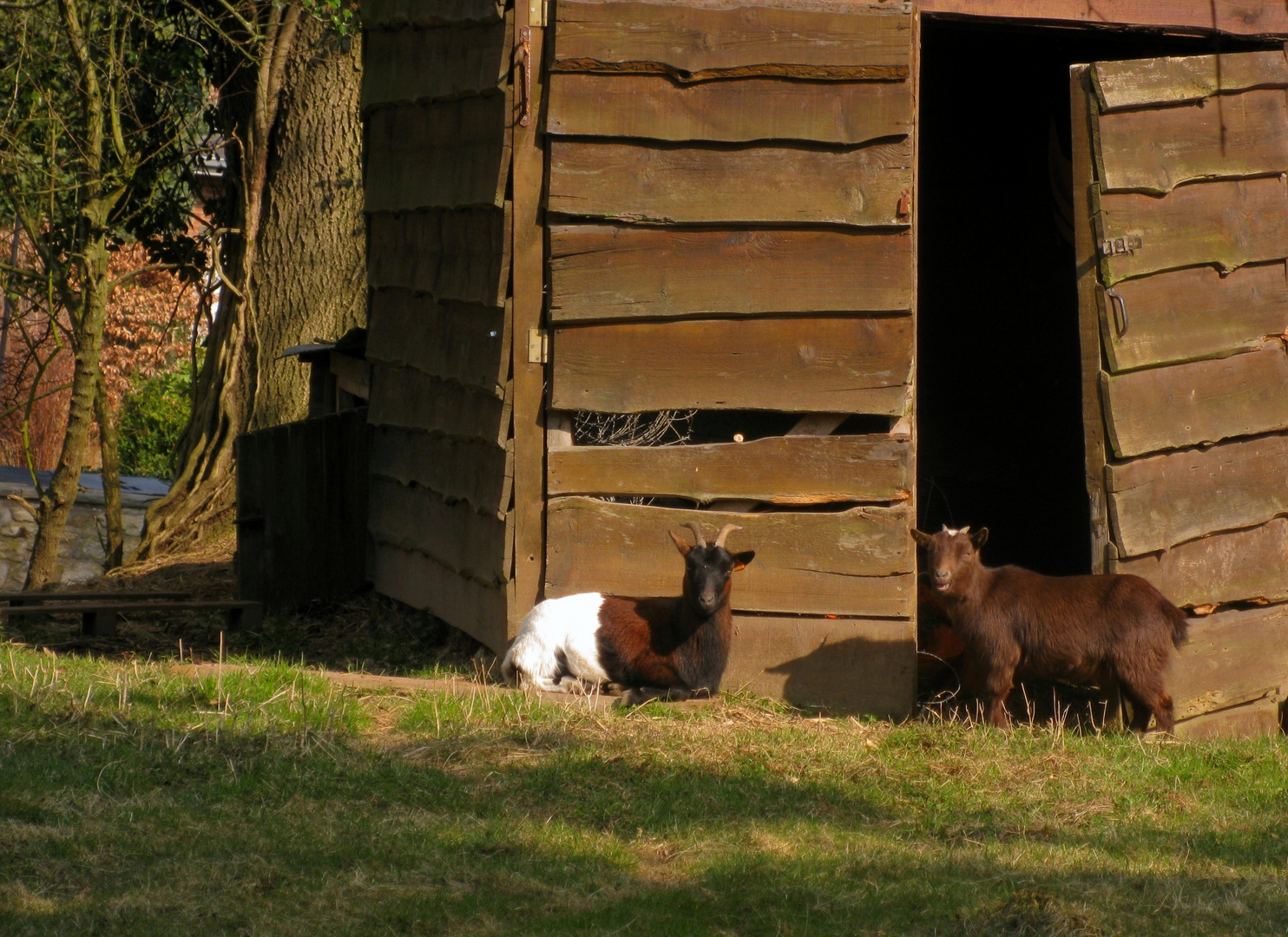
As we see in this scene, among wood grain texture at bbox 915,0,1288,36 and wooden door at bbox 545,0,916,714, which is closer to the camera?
wooden door at bbox 545,0,916,714

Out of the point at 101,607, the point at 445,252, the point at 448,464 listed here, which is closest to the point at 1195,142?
the point at 445,252

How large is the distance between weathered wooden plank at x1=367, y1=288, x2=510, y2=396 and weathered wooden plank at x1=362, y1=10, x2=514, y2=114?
4.15 feet

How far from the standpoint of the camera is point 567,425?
7367 millimetres

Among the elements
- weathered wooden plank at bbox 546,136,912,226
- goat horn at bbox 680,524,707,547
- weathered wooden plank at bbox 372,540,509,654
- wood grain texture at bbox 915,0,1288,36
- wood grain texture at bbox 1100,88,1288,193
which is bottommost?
weathered wooden plank at bbox 372,540,509,654

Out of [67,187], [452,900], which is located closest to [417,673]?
[452,900]

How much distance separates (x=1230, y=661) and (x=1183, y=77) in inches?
130

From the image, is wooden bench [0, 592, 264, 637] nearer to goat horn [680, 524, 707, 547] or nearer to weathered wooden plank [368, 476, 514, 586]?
weathered wooden plank [368, 476, 514, 586]

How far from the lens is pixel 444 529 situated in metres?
8.53

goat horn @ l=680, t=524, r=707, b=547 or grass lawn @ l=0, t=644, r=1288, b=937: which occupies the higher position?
goat horn @ l=680, t=524, r=707, b=547

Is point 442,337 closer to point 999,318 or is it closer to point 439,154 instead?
point 439,154

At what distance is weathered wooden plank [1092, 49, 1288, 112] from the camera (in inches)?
288

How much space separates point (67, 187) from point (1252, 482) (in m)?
9.49

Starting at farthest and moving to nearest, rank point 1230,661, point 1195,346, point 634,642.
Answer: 1. point 1230,661
2. point 1195,346
3. point 634,642

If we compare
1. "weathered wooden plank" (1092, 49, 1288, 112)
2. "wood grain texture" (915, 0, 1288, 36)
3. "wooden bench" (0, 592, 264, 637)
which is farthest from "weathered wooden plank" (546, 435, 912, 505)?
"wooden bench" (0, 592, 264, 637)
